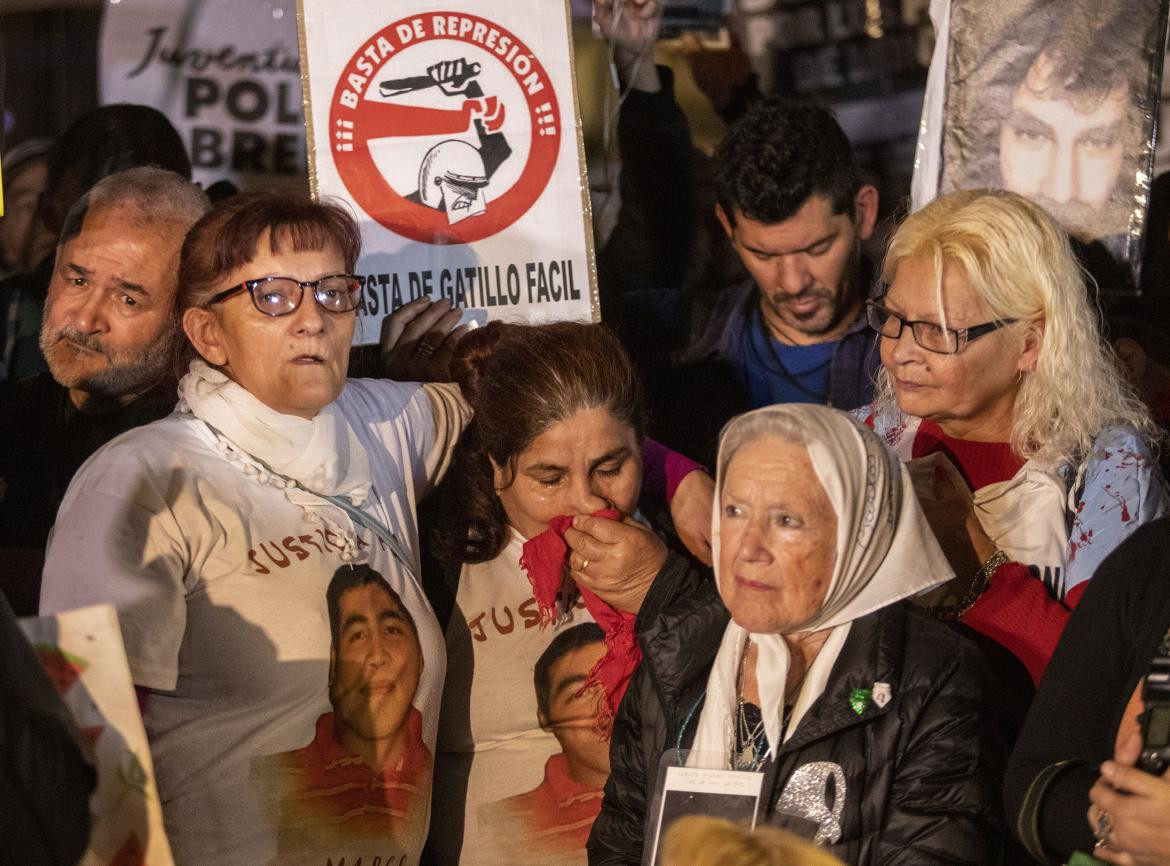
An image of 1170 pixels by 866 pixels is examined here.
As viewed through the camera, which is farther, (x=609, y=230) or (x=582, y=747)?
(x=609, y=230)

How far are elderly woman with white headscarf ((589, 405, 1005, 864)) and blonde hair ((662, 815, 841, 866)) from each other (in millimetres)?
534

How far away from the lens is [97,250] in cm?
387

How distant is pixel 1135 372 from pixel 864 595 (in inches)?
76.3

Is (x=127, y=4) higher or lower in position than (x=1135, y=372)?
higher

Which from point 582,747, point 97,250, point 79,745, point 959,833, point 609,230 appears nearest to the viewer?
point 79,745

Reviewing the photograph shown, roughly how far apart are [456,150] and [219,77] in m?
0.76

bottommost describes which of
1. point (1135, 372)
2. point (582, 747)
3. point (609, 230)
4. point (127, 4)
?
point (582, 747)

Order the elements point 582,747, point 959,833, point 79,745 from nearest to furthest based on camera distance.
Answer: point 79,745 < point 959,833 < point 582,747

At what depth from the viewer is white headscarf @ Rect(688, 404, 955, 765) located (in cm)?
277

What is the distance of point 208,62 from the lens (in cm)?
429

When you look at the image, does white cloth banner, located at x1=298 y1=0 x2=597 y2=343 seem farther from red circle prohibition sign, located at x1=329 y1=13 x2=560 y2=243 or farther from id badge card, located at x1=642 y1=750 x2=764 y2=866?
id badge card, located at x1=642 y1=750 x2=764 y2=866

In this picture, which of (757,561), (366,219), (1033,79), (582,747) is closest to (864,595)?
(757,561)

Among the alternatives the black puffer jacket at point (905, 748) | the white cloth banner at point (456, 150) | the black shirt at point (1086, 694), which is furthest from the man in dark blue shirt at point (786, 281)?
the black shirt at point (1086, 694)

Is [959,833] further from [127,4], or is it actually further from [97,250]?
[127,4]
